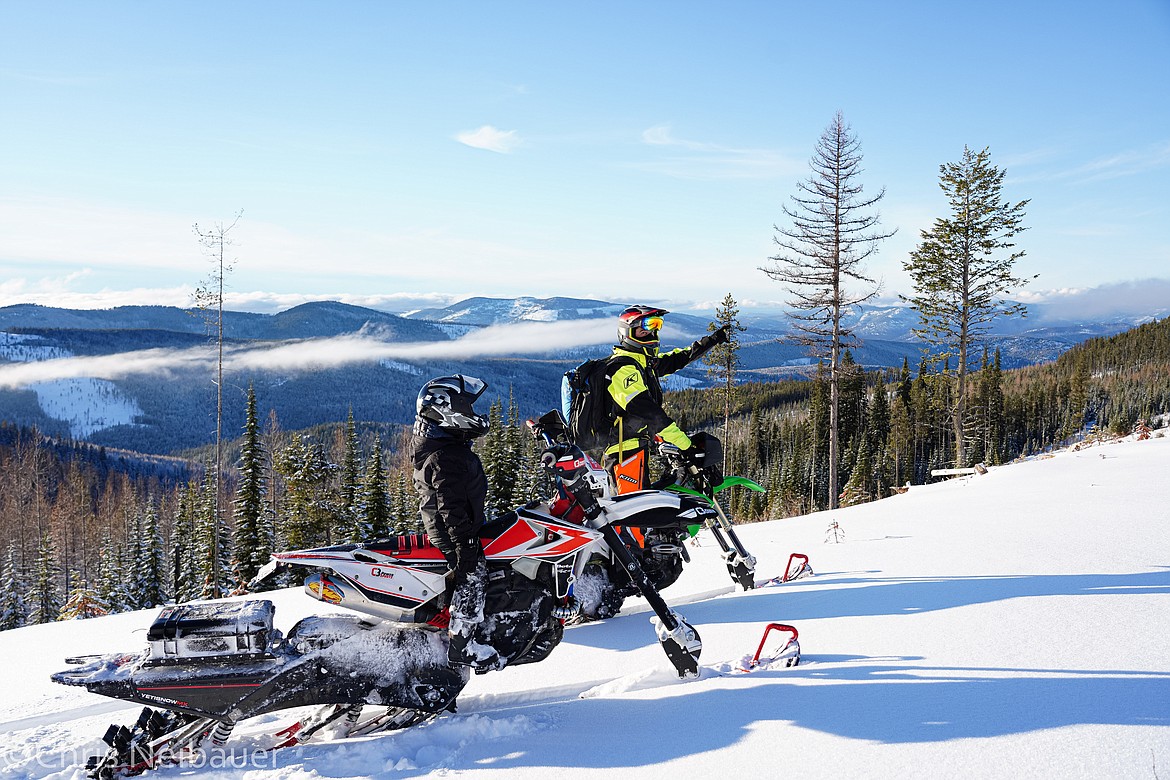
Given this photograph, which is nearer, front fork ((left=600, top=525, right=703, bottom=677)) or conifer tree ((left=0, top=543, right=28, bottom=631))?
front fork ((left=600, top=525, right=703, bottom=677))

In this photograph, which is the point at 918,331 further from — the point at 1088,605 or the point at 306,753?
the point at 306,753

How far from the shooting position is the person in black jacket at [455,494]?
4309 millimetres

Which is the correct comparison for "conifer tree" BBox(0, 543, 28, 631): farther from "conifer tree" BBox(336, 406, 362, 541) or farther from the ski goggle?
the ski goggle

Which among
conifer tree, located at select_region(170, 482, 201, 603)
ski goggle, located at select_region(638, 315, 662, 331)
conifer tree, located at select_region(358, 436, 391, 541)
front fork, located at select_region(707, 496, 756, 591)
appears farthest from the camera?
conifer tree, located at select_region(170, 482, 201, 603)

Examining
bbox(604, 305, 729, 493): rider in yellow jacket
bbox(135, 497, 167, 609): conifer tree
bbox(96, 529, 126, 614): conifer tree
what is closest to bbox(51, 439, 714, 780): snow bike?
bbox(604, 305, 729, 493): rider in yellow jacket

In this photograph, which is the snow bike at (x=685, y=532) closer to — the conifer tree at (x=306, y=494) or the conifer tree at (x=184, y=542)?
the conifer tree at (x=306, y=494)

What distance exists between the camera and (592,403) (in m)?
6.70

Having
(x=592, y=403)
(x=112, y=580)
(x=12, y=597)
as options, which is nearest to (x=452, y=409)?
(x=592, y=403)

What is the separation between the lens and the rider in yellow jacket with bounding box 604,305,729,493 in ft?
21.3

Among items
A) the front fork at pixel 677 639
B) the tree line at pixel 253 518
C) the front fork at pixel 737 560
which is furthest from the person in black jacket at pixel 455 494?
the tree line at pixel 253 518

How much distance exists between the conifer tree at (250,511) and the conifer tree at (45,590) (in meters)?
17.5

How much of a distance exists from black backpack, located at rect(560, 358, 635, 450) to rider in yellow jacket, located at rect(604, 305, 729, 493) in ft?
0.14

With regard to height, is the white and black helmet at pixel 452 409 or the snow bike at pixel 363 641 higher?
the white and black helmet at pixel 452 409

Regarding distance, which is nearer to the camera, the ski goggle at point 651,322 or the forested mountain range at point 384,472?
the ski goggle at point 651,322
